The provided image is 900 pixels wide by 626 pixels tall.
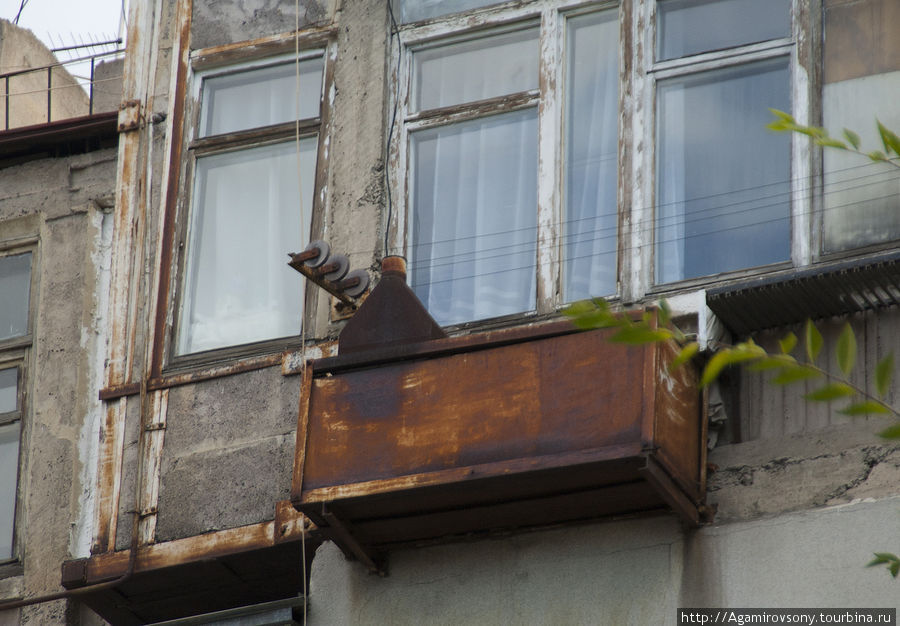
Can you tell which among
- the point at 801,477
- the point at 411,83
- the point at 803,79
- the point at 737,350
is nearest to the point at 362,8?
the point at 411,83

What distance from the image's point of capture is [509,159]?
307 inches

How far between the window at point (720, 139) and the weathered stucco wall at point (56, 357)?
3491mm

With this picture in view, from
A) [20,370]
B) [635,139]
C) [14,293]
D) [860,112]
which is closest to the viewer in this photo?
[860,112]

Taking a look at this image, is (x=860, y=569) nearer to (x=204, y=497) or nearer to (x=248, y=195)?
(x=204, y=497)

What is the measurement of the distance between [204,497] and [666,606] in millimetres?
2360

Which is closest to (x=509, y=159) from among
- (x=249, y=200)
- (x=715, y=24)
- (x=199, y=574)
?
(x=715, y=24)

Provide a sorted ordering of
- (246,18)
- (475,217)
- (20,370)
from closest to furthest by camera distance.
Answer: (475,217) < (246,18) < (20,370)

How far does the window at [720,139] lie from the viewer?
280 inches

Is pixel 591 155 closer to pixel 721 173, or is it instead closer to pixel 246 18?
pixel 721 173

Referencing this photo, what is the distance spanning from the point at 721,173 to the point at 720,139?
6.9 inches

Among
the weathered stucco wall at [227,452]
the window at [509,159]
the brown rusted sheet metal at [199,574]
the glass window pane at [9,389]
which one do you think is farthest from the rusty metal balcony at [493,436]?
the glass window pane at [9,389]

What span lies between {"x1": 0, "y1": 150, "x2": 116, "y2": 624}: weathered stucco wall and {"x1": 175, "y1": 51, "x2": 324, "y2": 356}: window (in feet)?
3.73

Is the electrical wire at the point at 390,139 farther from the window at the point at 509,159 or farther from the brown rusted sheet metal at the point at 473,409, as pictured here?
the brown rusted sheet metal at the point at 473,409

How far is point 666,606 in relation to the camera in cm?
652
